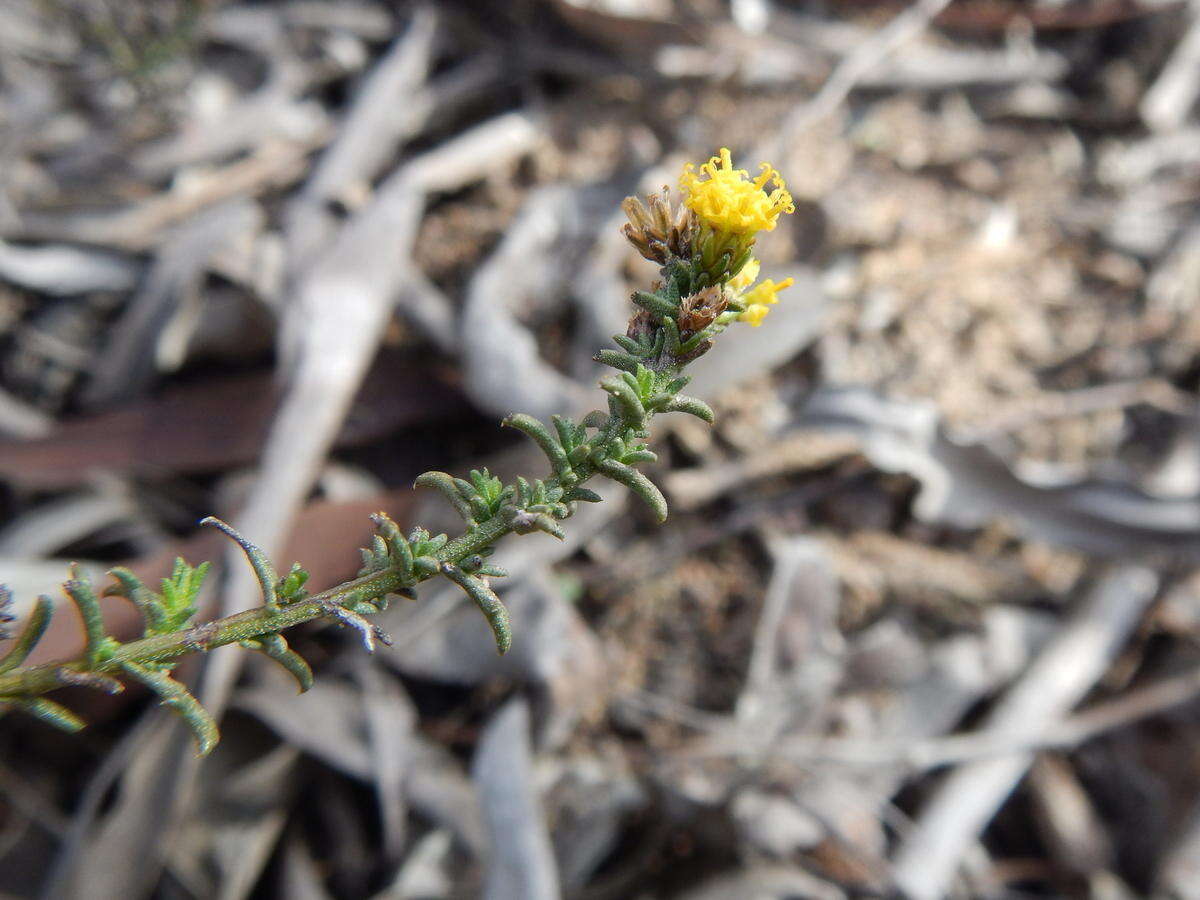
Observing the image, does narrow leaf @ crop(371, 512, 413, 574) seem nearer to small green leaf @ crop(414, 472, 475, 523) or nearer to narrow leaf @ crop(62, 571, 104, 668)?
small green leaf @ crop(414, 472, 475, 523)

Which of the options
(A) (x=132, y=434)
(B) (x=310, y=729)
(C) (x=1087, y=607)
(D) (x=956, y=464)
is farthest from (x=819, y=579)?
(A) (x=132, y=434)

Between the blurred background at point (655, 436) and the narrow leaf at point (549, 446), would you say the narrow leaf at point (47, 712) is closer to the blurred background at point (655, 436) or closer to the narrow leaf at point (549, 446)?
the narrow leaf at point (549, 446)

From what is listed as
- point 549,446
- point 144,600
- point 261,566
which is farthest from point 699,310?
point 144,600

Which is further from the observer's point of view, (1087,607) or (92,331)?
(92,331)

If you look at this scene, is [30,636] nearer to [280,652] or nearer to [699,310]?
[280,652]

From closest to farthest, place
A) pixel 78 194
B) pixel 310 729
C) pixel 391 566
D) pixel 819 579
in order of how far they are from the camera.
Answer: pixel 391 566, pixel 310 729, pixel 819 579, pixel 78 194

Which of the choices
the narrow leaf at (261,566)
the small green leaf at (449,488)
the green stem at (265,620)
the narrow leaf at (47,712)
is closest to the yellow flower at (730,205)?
the green stem at (265,620)

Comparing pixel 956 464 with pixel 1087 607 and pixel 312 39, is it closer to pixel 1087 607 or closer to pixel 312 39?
pixel 1087 607
